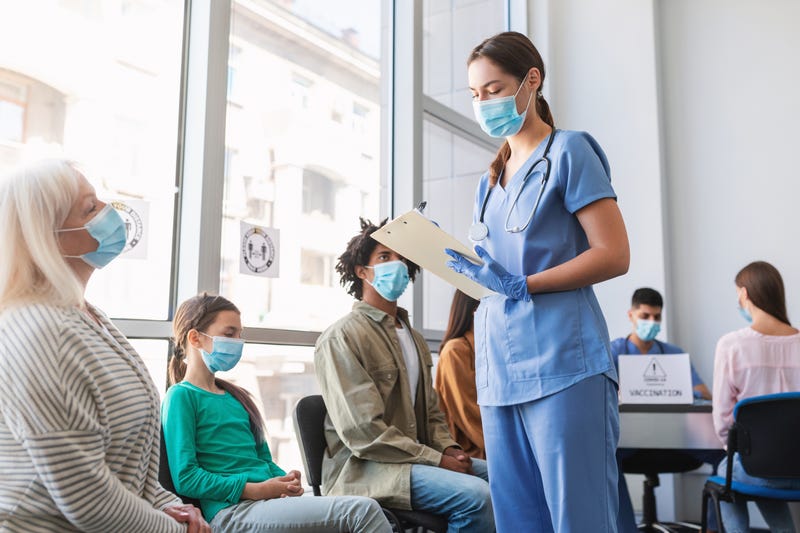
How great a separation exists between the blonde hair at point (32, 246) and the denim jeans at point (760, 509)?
2.45 m

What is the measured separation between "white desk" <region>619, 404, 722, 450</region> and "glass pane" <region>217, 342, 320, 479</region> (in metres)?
1.28

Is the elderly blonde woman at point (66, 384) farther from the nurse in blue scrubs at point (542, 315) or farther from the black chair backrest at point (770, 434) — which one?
the black chair backrest at point (770, 434)

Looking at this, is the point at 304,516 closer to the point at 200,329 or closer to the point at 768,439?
the point at 200,329

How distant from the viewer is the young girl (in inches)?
73.4

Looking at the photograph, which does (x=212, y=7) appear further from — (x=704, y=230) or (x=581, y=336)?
(x=704, y=230)

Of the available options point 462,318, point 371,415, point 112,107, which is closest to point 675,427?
point 462,318

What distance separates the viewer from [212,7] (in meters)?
2.59

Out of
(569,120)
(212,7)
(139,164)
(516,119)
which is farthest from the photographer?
(569,120)

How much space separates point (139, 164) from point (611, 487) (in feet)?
5.77

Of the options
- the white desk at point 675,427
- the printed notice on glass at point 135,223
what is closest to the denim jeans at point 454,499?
the white desk at point 675,427

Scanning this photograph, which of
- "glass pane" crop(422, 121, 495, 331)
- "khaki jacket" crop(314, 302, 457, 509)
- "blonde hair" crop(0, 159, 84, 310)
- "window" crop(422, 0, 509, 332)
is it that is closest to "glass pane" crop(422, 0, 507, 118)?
"window" crop(422, 0, 509, 332)

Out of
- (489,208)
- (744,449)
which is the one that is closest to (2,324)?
(489,208)

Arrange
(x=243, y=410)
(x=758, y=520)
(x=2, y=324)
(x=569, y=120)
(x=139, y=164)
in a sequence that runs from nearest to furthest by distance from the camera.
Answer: (x=2, y=324) → (x=243, y=410) → (x=139, y=164) → (x=758, y=520) → (x=569, y=120)

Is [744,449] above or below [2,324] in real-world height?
below
